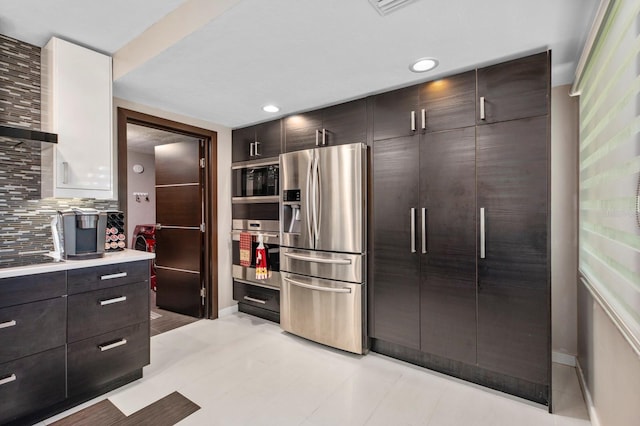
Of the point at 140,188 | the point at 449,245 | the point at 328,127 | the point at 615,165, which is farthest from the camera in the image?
the point at 140,188

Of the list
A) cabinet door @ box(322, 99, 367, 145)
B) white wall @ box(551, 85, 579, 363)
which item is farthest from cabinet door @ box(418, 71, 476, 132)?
white wall @ box(551, 85, 579, 363)

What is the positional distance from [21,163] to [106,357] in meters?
1.46

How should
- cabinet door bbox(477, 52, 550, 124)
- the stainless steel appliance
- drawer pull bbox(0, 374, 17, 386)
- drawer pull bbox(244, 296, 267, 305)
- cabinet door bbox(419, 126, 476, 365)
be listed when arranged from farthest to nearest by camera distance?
1. drawer pull bbox(244, 296, 267, 305)
2. the stainless steel appliance
3. cabinet door bbox(419, 126, 476, 365)
4. cabinet door bbox(477, 52, 550, 124)
5. drawer pull bbox(0, 374, 17, 386)

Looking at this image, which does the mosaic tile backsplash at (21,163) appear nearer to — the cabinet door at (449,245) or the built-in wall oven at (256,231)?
the built-in wall oven at (256,231)

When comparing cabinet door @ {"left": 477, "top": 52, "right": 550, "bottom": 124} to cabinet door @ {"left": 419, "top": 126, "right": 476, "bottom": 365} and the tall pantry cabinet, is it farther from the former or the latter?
cabinet door @ {"left": 419, "top": 126, "right": 476, "bottom": 365}

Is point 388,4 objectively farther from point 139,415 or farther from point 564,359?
point 564,359

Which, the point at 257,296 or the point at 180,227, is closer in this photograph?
the point at 257,296

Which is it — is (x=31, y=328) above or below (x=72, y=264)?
below

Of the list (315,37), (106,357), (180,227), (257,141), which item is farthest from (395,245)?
(180,227)

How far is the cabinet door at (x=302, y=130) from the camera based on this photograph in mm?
2945

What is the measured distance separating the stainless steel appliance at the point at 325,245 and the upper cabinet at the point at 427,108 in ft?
0.99

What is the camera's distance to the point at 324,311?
2734mm

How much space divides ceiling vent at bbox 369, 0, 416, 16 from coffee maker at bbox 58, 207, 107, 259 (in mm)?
2159

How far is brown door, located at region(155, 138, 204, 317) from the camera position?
3.55 meters
